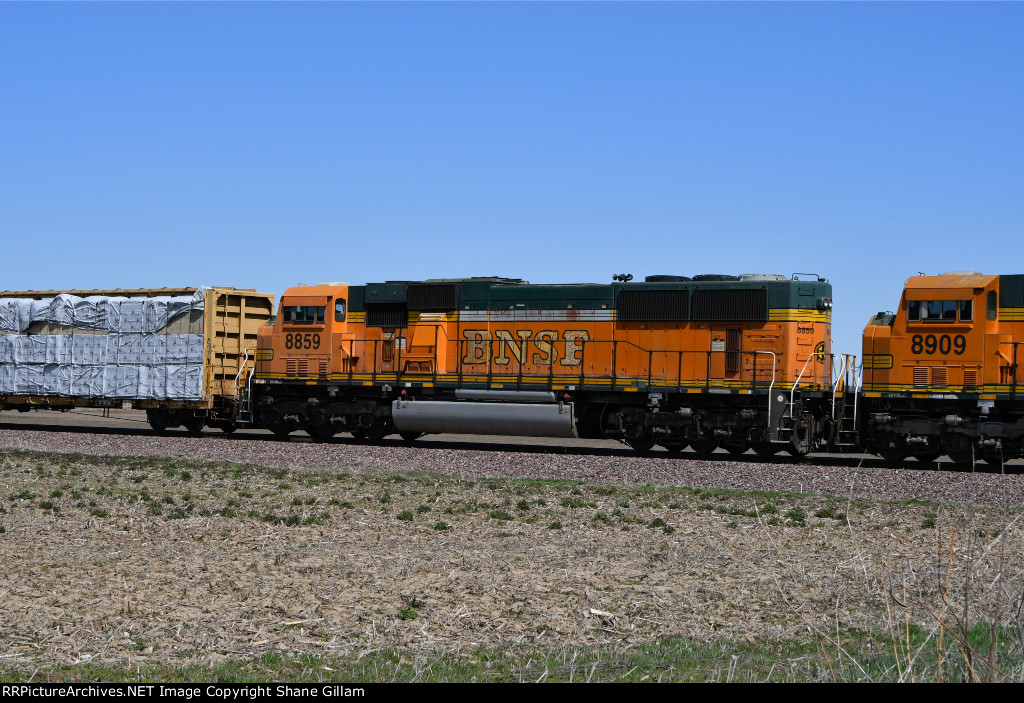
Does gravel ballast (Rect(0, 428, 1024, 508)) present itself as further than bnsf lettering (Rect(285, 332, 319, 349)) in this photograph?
No

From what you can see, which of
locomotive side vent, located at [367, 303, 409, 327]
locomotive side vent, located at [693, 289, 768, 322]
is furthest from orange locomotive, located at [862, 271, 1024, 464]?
locomotive side vent, located at [367, 303, 409, 327]

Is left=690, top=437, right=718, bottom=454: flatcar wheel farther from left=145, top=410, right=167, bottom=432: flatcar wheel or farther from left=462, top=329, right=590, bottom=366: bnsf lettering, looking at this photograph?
left=145, top=410, right=167, bottom=432: flatcar wheel

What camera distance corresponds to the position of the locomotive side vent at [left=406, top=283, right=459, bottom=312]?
2195cm

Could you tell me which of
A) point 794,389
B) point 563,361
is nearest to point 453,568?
point 794,389

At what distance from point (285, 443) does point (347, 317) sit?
10.4 feet

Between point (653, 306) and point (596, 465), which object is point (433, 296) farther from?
point (596, 465)

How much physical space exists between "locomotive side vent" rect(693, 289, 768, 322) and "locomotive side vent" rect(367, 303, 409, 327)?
6223 mm

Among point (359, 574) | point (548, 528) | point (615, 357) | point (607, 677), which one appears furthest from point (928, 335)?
point (607, 677)

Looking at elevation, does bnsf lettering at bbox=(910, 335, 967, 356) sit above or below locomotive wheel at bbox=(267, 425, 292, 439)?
above

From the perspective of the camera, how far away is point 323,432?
2334 cm

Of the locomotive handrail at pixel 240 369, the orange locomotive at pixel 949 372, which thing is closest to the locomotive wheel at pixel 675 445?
the orange locomotive at pixel 949 372

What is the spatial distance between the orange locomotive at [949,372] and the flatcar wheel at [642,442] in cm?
394

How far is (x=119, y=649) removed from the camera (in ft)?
20.4

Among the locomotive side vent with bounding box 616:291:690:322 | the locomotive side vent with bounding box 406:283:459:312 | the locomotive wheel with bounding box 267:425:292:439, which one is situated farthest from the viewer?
the locomotive wheel with bounding box 267:425:292:439
